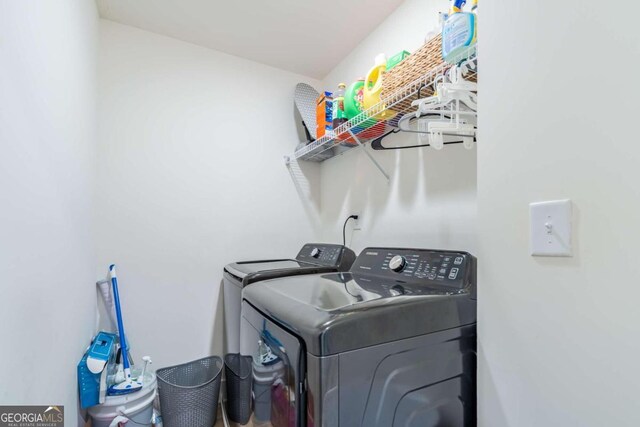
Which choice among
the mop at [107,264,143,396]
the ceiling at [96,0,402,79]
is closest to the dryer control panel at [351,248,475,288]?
the mop at [107,264,143,396]

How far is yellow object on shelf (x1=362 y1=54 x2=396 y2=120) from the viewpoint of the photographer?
146 centimetres

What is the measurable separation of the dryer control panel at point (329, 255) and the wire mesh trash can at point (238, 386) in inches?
29.2

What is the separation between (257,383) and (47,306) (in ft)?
2.40

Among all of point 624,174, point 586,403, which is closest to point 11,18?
point 624,174

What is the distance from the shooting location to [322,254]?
2070 millimetres

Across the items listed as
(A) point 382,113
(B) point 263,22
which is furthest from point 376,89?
(B) point 263,22

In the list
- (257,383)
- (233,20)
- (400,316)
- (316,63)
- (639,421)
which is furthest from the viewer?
(316,63)

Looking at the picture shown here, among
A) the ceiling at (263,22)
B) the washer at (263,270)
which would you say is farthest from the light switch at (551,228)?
the ceiling at (263,22)

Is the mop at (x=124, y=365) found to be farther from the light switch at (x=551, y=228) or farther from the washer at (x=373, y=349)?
the light switch at (x=551, y=228)

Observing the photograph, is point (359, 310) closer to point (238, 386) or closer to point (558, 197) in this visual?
point (558, 197)

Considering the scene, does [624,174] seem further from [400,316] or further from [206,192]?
[206,192]

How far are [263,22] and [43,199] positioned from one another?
1.62m

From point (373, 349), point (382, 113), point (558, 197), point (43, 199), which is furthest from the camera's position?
point (382, 113)

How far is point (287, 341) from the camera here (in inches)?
33.8
